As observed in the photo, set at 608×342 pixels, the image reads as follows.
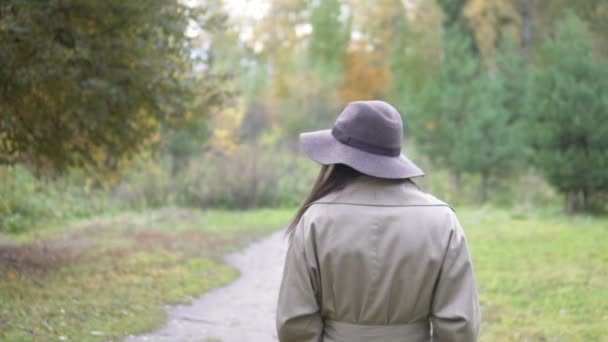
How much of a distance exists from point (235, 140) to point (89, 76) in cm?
1655

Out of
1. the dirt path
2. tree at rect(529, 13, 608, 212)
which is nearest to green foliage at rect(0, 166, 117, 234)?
the dirt path

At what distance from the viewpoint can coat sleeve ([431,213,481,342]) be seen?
271 cm

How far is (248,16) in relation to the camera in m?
42.5

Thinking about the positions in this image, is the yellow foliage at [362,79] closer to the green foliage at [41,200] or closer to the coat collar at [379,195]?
the green foliage at [41,200]

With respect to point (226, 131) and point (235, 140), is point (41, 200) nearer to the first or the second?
point (226, 131)

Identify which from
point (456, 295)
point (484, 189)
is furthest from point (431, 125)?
point (456, 295)

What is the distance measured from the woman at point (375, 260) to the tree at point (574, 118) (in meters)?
14.2

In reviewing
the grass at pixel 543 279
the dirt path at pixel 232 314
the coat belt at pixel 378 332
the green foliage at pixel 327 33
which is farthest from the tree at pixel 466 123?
the coat belt at pixel 378 332

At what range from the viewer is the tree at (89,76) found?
7723 mm

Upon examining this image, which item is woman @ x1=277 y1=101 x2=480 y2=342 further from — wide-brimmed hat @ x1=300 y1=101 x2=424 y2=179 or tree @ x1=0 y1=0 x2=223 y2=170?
tree @ x1=0 y1=0 x2=223 y2=170

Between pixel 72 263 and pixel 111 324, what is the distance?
326 centimetres

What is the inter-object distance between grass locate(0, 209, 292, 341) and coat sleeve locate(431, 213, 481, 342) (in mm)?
4337

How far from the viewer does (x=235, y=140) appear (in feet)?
81.7

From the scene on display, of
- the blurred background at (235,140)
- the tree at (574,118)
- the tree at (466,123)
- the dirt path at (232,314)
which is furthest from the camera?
the tree at (466,123)
